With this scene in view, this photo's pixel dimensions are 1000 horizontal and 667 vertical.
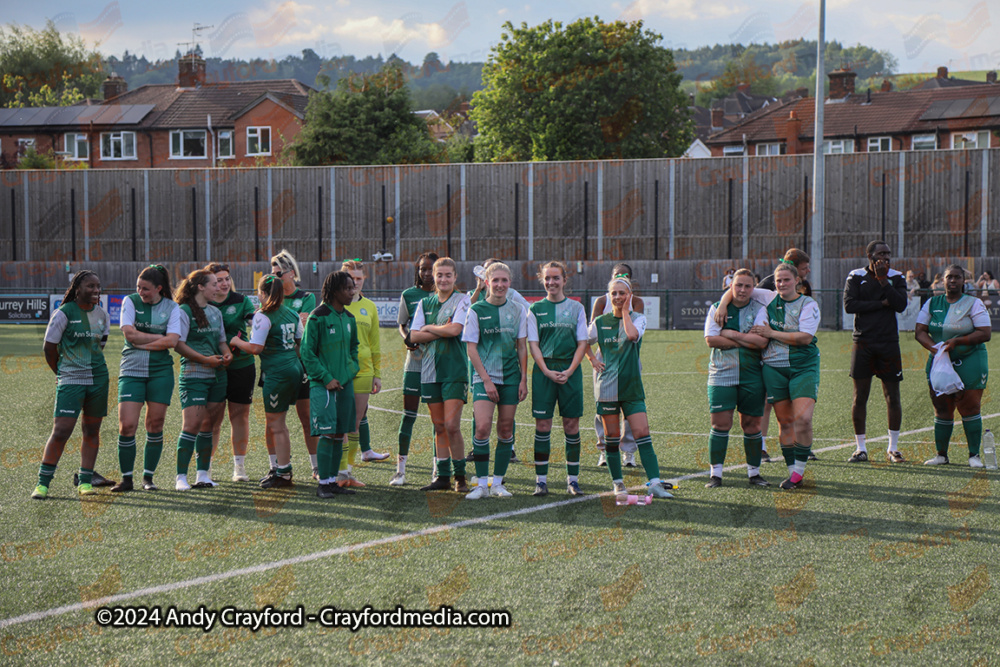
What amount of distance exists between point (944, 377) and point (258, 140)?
181ft

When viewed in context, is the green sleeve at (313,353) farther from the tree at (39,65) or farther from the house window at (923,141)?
the tree at (39,65)

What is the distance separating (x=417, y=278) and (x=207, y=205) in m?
34.1

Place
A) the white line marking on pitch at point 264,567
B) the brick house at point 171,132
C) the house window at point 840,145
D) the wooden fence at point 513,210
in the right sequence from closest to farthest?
the white line marking on pitch at point 264,567 < the wooden fence at point 513,210 < the brick house at point 171,132 < the house window at point 840,145

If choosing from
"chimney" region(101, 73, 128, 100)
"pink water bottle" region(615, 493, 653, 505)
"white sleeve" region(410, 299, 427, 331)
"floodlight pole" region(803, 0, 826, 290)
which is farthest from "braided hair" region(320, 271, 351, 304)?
"chimney" region(101, 73, 128, 100)

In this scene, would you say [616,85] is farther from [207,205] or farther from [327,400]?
[327,400]

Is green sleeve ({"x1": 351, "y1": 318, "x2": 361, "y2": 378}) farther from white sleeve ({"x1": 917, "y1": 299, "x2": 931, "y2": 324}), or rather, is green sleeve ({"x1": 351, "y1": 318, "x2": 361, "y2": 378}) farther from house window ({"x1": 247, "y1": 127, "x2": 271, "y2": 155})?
house window ({"x1": 247, "y1": 127, "x2": 271, "y2": 155})

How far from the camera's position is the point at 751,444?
8.34 metres

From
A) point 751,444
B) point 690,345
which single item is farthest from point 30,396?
point 690,345

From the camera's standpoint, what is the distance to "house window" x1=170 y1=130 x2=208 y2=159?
59000mm

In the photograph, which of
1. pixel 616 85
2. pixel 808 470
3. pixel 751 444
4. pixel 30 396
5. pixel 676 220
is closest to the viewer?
pixel 751 444

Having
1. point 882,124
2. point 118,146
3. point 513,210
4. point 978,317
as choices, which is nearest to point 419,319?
point 978,317

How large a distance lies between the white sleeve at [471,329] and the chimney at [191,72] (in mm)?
62714

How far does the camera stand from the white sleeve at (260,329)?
8.00 metres

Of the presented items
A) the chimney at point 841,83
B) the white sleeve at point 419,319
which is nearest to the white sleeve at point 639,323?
the white sleeve at point 419,319
